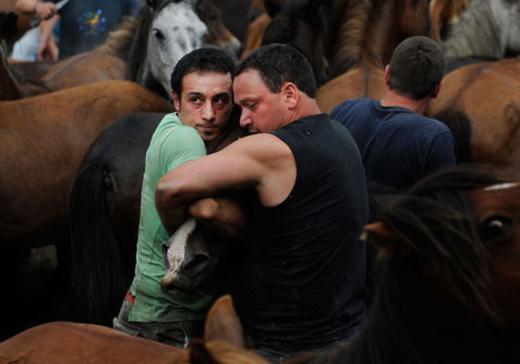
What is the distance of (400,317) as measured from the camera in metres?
2.49

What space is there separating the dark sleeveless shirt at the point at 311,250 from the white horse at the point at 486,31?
4901mm

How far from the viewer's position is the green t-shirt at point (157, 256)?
11.6 ft

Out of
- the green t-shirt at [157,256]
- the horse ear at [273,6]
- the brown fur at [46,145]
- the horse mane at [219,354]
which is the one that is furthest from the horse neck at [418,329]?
the horse ear at [273,6]

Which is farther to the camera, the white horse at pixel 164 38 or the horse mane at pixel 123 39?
the horse mane at pixel 123 39

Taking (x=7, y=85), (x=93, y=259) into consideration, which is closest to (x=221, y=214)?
(x=93, y=259)

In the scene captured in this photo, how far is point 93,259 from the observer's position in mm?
4562

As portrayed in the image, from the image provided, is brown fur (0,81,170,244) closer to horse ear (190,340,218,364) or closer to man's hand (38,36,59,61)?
horse ear (190,340,218,364)

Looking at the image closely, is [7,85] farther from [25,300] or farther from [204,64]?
[204,64]

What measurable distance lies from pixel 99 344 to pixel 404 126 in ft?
6.51

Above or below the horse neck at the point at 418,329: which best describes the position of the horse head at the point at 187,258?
below

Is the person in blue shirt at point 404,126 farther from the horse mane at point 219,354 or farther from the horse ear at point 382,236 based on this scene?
the horse mane at point 219,354

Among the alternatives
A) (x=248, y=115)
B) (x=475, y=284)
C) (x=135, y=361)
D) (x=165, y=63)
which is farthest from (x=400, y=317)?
(x=165, y=63)

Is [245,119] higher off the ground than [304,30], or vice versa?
[245,119]

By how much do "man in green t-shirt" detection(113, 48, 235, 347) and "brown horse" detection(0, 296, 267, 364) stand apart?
0.43 m
